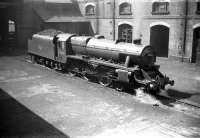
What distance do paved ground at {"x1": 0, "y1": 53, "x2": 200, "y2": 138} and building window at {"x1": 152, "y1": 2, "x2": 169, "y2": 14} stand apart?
10920mm

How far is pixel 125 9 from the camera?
24281mm

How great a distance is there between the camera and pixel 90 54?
14.3 m

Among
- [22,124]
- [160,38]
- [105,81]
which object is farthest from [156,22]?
[22,124]

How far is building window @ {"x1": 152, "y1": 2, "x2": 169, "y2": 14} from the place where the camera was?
2083 centimetres

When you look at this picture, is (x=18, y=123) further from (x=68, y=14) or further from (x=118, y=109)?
(x=68, y=14)

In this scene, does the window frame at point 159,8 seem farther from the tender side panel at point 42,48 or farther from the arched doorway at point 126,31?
the tender side panel at point 42,48

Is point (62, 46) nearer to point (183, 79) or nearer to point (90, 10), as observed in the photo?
point (183, 79)

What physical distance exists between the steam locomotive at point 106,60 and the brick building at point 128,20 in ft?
28.3

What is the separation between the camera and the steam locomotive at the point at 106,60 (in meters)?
11.6

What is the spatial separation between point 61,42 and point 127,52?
554 centimetres

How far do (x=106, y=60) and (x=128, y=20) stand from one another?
11.4m

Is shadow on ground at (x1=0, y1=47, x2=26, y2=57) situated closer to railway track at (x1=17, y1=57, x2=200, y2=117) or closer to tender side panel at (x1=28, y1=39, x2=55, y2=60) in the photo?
tender side panel at (x1=28, y1=39, x2=55, y2=60)

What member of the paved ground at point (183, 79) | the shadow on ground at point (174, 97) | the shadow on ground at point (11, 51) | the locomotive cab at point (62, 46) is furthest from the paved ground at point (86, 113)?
the shadow on ground at point (11, 51)

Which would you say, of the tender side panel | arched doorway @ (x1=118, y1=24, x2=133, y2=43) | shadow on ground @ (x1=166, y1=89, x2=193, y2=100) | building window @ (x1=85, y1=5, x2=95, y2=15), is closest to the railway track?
shadow on ground @ (x1=166, y1=89, x2=193, y2=100)
